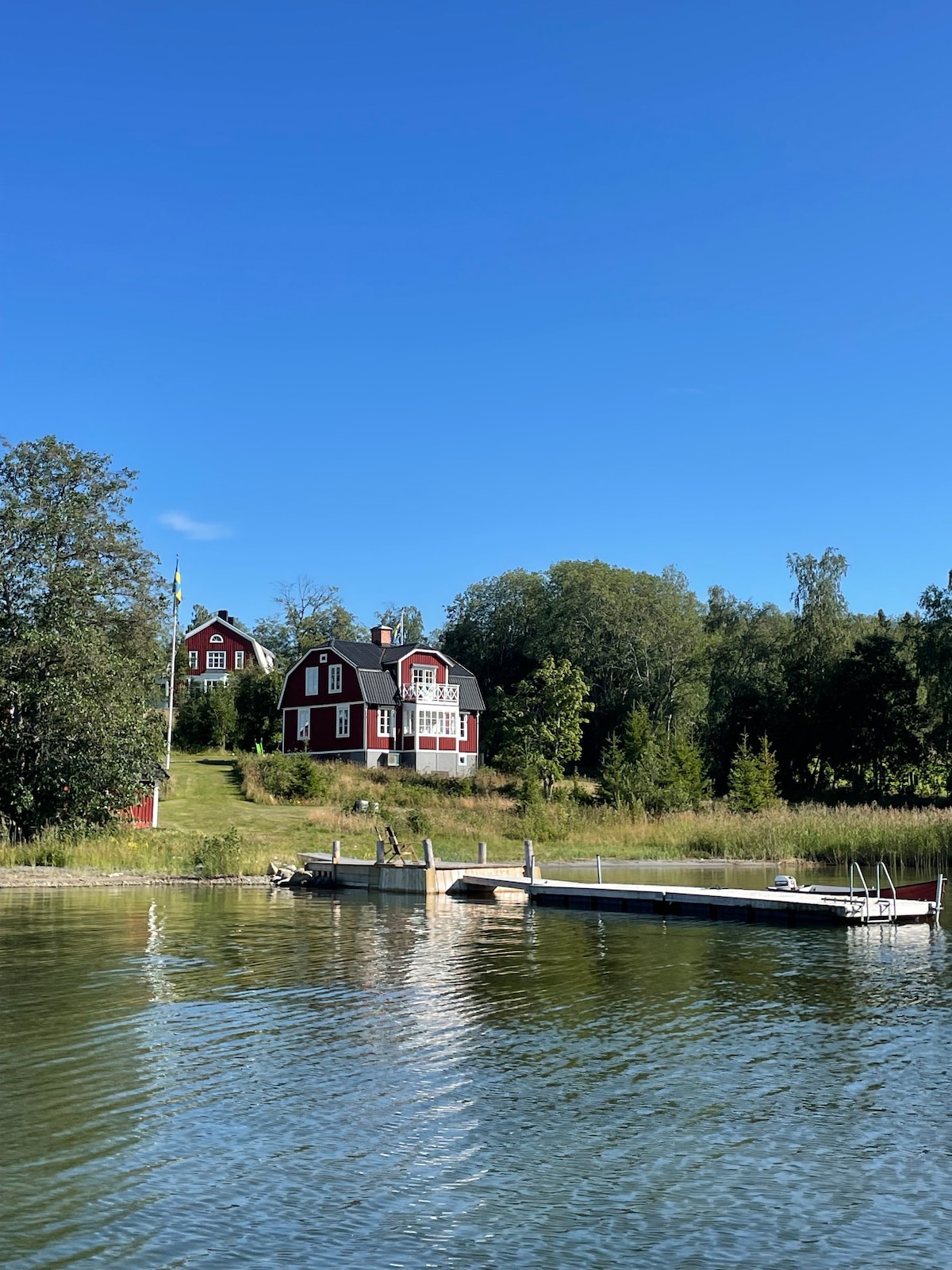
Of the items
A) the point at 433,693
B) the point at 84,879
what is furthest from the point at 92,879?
the point at 433,693

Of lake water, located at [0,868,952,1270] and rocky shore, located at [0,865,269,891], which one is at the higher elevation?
rocky shore, located at [0,865,269,891]

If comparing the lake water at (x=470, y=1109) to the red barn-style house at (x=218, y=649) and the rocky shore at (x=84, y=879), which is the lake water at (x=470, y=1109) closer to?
the rocky shore at (x=84, y=879)

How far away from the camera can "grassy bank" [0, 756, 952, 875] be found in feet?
128

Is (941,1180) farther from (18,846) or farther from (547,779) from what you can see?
(547,779)

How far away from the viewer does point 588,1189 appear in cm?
967

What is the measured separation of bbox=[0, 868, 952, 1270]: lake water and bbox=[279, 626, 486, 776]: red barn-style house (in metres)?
53.0

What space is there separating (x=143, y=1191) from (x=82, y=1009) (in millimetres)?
7499

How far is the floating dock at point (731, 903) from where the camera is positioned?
27672 millimetres

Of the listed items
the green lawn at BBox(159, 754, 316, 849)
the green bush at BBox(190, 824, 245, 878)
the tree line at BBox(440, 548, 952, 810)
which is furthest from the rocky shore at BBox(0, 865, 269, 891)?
the tree line at BBox(440, 548, 952, 810)

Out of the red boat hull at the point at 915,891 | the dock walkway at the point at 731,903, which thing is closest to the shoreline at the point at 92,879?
the dock walkway at the point at 731,903

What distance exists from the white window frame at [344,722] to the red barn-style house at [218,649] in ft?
Answer: 78.9

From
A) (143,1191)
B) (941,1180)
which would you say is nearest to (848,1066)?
(941,1180)

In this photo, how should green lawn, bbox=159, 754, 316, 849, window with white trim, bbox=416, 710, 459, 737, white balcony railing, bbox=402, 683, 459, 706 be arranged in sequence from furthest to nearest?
white balcony railing, bbox=402, 683, 459, 706, window with white trim, bbox=416, 710, 459, 737, green lawn, bbox=159, 754, 316, 849

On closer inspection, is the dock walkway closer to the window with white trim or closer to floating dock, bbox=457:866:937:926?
floating dock, bbox=457:866:937:926
